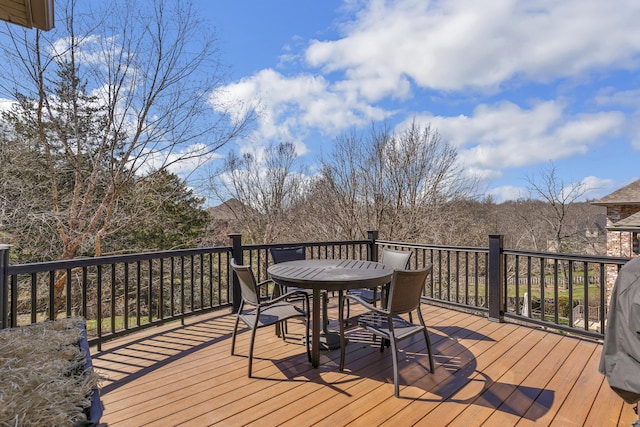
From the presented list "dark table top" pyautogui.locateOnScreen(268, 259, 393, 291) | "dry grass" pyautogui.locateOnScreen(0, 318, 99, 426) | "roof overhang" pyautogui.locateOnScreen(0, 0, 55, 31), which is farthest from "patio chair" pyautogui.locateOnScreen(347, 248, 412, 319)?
"roof overhang" pyautogui.locateOnScreen(0, 0, 55, 31)

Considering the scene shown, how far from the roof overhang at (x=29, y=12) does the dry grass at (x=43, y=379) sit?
2000 mm

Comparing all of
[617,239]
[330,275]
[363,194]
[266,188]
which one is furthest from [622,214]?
[330,275]

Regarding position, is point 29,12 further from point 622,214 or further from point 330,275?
point 622,214

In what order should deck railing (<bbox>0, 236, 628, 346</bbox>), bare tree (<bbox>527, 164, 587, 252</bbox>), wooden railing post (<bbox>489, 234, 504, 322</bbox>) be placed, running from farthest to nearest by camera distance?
bare tree (<bbox>527, 164, 587, 252</bbox>) < wooden railing post (<bbox>489, 234, 504, 322</bbox>) < deck railing (<bbox>0, 236, 628, 346</bbox>)

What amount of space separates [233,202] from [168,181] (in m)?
4.82

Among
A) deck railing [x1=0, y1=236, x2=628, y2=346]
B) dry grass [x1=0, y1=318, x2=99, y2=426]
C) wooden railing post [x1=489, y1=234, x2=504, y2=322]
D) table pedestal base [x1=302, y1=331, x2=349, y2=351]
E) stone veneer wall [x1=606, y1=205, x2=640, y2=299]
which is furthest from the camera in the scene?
stone veneer wall [x1=606, y1=205, x2=640, y2=299]

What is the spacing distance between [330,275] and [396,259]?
118 cm

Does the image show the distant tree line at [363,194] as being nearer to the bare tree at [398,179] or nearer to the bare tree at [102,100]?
the bare tree at [398,179]

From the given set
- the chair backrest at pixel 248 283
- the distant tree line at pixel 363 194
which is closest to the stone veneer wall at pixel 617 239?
the distant tree line at pixel 363 194

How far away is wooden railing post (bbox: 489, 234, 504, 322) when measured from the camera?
12.6ft

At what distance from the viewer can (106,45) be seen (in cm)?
679

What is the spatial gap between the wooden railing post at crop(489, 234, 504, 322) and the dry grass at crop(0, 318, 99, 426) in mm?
4002

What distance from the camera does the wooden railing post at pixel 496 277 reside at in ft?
12.6

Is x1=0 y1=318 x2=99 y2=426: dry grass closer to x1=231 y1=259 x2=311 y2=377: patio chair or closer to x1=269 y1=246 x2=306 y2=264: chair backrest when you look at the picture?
x1=231 y1=259 x2=311 y2=377: patio chair
